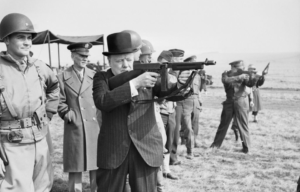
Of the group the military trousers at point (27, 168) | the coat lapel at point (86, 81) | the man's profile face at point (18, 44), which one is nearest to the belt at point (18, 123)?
the military trousers at point (27, 168)

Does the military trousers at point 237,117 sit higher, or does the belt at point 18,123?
the belt at point 18,123

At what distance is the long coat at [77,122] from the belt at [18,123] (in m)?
1.55

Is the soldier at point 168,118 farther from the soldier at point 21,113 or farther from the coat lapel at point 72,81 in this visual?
the soldier at point 21,113

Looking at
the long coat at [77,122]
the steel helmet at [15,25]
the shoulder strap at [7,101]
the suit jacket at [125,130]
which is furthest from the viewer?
the long coat at [77,122]

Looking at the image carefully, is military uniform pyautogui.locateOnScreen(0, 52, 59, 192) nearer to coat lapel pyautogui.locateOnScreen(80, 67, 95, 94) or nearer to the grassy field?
coat lapel pyautogui.locateOnScreen(80, 67, 95, 94)

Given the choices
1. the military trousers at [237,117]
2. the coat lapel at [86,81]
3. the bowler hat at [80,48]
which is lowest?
the military trousers at [237,117]

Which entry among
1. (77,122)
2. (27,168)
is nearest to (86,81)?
(77,122)

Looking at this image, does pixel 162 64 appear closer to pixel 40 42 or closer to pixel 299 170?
pixel 299 170

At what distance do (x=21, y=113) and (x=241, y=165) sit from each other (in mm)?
5301

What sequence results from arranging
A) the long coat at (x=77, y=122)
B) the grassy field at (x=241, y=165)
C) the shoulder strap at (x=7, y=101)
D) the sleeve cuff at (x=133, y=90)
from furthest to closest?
the grassy field at (x=241, y=165), the long coat at (x=77, y=122), the shoulder strap at (x=7, y=101), the sleeve cuff at (x=133, y=90)

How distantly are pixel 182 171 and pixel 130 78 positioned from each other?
439 centimetres

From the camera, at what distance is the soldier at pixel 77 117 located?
5355 mm

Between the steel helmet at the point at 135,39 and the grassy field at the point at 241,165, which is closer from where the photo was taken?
the steel helmet at the point at 135,39

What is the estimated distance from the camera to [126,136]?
3301 mm
